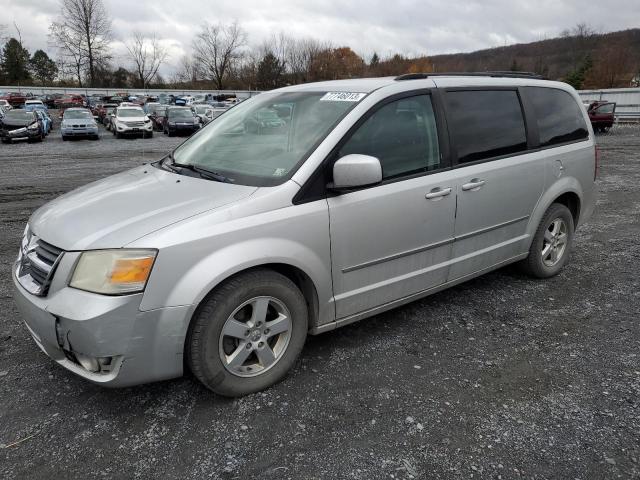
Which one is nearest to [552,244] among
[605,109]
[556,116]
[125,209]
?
[556,116]

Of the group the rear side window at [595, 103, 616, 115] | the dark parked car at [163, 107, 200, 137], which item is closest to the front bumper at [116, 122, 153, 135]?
the dark parked car at [163, 107, 200, 137]

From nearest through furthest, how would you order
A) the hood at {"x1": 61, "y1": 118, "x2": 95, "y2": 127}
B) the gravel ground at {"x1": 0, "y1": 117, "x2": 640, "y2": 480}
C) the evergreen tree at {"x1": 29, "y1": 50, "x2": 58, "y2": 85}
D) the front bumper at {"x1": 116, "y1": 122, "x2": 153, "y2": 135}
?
the gravel ground at {"x1": 0, "y1": 117, "x2": 640, "y2": 480}, the hood at {"x1": 61, "y1": 118, "x2": 95, "y2": 127}, the front bumper at {"x1": 116, "y1": 122, "x2": 153, "y2": 135}, the evergreen tree at {"x1": 29, "y1": 50, "x2": 58, "y2": 85}

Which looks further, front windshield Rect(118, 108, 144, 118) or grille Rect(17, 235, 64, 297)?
front windshield Rect(118, 108, 144, 118)

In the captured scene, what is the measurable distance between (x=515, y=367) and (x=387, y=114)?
188 cm

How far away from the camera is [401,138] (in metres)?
3.34

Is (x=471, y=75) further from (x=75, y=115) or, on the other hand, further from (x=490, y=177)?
(x=75, y=115)

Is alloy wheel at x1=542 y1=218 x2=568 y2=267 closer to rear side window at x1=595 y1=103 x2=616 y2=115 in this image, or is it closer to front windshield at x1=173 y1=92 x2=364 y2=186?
front windshield at x1=173 y1=92 x2=364 y2=186

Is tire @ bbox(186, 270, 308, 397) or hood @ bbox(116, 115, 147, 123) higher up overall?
hood @ bbox(116, 115, 147, 123)

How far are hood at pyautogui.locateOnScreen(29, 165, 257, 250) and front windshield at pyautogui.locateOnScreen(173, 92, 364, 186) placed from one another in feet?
0.72

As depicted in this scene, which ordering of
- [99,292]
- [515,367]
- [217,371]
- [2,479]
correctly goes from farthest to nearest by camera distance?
[515,367] → [217,371] → [99,292] → [2,479]

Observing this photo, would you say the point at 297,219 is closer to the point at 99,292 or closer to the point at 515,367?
the point at 99,292

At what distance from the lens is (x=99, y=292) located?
7.88ft

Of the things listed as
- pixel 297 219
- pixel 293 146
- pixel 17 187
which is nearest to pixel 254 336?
pixel 297 219

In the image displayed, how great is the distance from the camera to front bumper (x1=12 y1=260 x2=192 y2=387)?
93.5 inches
